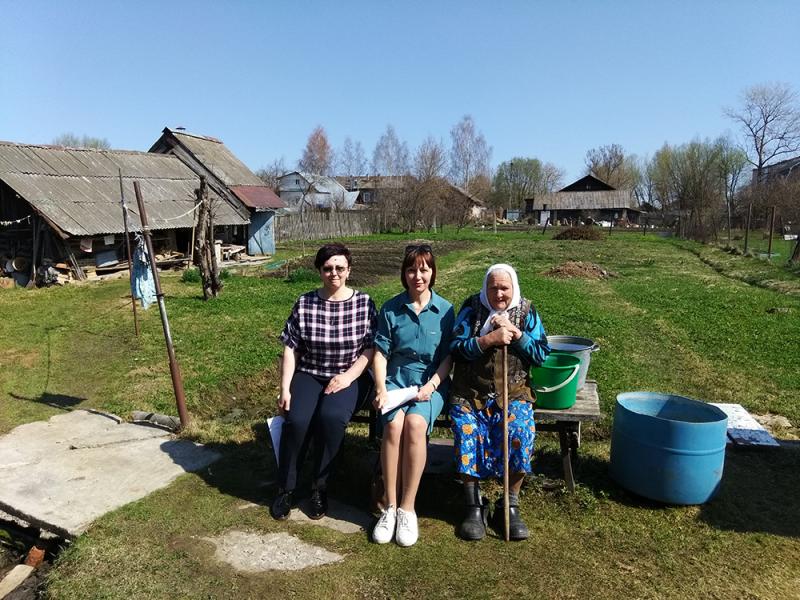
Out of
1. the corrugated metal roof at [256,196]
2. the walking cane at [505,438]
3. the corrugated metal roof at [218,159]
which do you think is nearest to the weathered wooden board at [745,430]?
the walking cane at [505,438]

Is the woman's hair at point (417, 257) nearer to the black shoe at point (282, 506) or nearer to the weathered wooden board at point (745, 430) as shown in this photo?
the black shoe at point (282, 506)

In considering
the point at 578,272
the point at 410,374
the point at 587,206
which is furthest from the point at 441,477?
the point at 587,206

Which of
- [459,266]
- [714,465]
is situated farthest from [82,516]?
[459,266]

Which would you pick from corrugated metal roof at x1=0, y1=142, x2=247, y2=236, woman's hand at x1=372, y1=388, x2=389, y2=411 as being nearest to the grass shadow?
woman's hand at x1=372, y1=388, x2=389, y2=411

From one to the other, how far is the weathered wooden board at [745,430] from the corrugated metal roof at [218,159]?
20253mm

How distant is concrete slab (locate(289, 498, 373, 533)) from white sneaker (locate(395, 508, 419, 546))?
0.25m

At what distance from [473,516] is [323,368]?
1321mm

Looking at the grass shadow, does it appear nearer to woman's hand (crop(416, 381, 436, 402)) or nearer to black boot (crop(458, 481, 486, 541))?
woman's hand (crop(416, 381, 436, 402))

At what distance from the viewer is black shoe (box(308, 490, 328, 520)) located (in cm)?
344

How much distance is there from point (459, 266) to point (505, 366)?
1582cm

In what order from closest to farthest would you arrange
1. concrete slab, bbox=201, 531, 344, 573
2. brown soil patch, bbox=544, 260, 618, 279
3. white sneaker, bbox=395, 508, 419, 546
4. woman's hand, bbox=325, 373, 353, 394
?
concrete slab, bbox=201, 531, 344, 573
white sneaker, bbox=395, 508, 419, 546
woman's hand, bbox=325, 373, 353, 394
brown soil patch, bbox=544, 260, 618, 279

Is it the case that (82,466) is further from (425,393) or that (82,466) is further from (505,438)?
(505,438)

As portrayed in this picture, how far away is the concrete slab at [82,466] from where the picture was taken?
11.8 ft

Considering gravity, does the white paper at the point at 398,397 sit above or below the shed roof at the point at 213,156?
below
